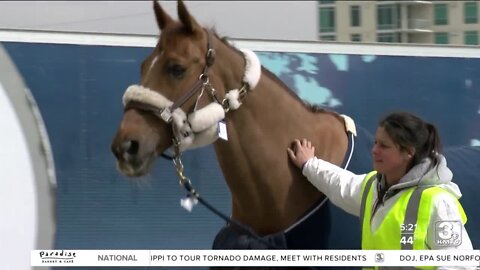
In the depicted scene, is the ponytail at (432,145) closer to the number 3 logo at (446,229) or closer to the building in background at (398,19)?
the number 3 logo at (446,229)

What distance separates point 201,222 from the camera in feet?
12.6

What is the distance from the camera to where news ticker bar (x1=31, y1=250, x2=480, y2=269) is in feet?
8.93

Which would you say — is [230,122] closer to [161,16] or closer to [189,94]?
[189,94]

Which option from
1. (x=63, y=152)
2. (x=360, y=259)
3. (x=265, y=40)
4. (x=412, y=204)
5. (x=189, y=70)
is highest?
(x=265, y=40)

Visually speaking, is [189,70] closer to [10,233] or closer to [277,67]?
[277,67]

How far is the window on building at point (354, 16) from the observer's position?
54094 millimetres

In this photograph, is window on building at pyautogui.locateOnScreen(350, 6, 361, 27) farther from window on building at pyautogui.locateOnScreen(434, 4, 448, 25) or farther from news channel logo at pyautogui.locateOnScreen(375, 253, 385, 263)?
news channel logo at pyautogui.locateOnScreen(375, 253, 385, 263)

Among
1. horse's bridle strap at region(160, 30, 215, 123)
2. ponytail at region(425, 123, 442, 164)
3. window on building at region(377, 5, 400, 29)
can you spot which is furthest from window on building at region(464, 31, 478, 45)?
window on building at region(377, 5, 400, 29)

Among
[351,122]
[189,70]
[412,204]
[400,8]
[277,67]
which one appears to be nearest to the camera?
[412,204]

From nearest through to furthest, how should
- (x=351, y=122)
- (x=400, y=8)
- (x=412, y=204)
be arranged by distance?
1. (x=412, y=204)
2. (x=351, y=122)
3. (x=400, y=8)

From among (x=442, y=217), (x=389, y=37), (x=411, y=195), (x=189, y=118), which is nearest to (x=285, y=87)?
(x=189, y=118)

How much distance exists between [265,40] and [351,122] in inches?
24.2

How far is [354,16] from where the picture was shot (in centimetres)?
5450

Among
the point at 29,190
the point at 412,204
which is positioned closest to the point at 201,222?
the point at 29,190
